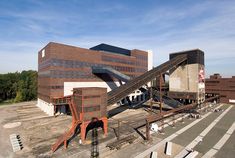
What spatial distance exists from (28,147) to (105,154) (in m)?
11.1

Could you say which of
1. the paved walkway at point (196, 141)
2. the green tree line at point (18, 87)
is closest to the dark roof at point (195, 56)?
the paved walkway at point (196, 141)

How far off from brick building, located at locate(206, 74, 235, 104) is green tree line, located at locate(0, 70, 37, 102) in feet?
255

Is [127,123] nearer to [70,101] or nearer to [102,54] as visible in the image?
[70,101]

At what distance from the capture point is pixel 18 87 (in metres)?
79.5

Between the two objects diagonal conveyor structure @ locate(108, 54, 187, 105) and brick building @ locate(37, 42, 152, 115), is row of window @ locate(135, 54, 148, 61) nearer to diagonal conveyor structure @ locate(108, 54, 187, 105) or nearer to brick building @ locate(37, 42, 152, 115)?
brick building @ locate(37, 42, 152, 115)

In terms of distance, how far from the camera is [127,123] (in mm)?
33281

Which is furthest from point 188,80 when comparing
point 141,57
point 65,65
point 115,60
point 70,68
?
point 65,65

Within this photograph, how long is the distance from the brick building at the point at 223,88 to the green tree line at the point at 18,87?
77646 millimetres

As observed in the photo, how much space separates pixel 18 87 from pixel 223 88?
91808 millimetres

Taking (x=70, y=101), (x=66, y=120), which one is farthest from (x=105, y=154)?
(x=66, y=120)

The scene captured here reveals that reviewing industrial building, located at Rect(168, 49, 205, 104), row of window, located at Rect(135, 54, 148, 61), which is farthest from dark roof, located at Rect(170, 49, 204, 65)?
row of window, located at Rect(135, 54, 148, 61)

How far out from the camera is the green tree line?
73562mm

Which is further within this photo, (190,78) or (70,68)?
(70,68)

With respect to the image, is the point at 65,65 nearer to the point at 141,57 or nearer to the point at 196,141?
the point at 141,57
